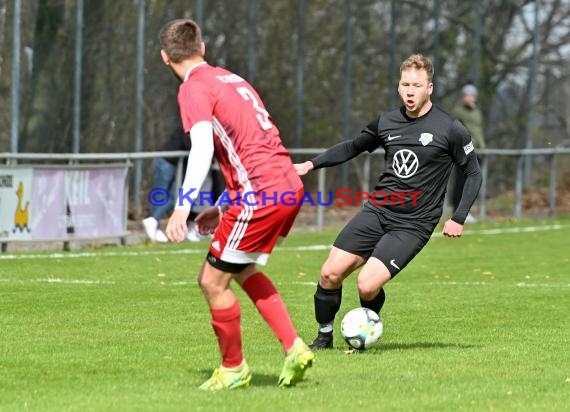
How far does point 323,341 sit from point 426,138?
1.52 meters

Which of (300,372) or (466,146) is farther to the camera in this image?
(466,146)

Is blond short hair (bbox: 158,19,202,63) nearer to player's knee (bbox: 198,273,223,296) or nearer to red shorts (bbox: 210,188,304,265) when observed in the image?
red shorts (bbox: 210,188,304,265)

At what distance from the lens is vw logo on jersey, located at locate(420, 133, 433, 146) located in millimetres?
9297

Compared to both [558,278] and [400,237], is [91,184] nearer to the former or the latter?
[558,278]

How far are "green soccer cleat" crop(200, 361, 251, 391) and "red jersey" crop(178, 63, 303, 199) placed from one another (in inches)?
35.9

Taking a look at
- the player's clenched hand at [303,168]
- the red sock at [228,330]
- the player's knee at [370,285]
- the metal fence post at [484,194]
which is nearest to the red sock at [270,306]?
the red sock at [228,330]

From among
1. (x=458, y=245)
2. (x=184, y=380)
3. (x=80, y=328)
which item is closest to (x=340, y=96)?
(x=458, y=245)

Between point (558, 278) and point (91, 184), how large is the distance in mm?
5887

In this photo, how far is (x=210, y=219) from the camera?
7.43 metres

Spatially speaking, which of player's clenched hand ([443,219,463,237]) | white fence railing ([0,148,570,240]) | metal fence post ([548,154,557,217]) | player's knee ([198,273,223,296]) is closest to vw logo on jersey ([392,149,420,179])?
player's clenched hand ([443,219,463,237])

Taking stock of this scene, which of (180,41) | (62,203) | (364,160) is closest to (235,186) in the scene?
(180,41)

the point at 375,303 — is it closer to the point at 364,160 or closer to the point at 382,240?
the point at 382,240

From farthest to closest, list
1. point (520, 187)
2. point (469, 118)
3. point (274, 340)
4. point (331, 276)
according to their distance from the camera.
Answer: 1. point (520, 187)
2. point (469, 118)
3. point (274, 340)
4. point (331, 276)

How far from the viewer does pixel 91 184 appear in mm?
16922
